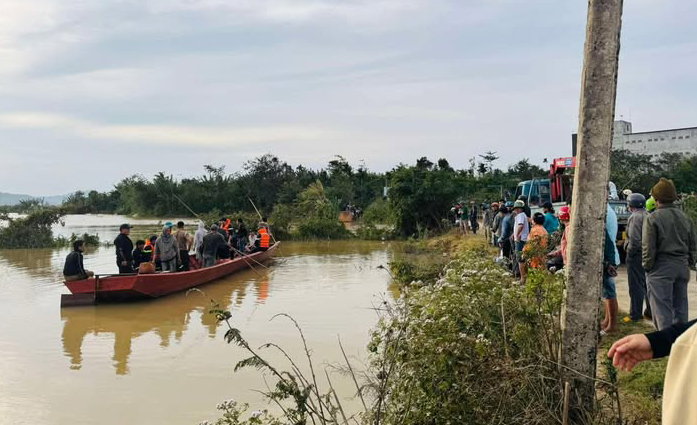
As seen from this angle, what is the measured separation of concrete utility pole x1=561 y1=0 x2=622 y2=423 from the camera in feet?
12.3

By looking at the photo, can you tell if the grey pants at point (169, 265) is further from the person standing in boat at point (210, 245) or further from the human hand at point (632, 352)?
the human hand at point (632, 352)

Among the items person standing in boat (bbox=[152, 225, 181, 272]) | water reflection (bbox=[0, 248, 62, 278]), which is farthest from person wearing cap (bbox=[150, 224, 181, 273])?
water reflection (bbox=[0, 248, 62, 278])

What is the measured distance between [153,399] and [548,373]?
5.26 metres

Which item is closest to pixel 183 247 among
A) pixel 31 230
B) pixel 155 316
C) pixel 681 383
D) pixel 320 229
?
pixel 155 316

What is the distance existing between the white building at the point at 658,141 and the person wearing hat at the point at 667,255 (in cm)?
5245

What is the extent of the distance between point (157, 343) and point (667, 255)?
8085 millimetres

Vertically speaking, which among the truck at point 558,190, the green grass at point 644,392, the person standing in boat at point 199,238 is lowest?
the green grass at point 644,392

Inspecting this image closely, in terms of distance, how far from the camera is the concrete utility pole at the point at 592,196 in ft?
12.3

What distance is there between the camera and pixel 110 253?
28.0 metres

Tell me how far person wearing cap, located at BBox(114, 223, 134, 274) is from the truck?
1047 cm

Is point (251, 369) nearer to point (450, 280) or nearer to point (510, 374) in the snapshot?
point (450, 280)

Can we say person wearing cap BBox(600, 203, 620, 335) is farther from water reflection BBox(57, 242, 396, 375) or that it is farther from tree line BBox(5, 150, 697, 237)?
tree line BBox(5, 150, 697, 237)

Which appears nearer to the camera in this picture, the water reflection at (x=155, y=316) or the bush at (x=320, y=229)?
the water reflection at (x=155, y=316)

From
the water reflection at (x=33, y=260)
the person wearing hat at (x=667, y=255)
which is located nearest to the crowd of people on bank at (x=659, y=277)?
the person wearing hat at (x=667, y=255)
